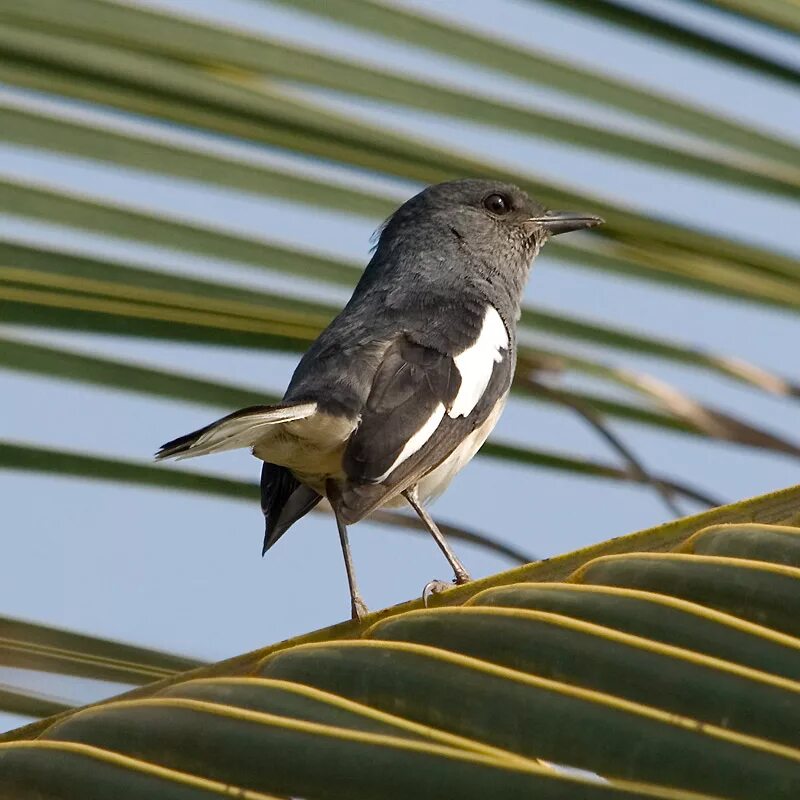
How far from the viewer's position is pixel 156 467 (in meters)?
2.74

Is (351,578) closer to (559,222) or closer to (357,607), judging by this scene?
(357,607)

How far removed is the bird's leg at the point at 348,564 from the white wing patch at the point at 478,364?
450 mm

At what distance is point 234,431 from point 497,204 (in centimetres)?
271

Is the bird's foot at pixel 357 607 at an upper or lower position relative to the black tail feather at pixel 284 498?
lower

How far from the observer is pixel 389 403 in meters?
4.02

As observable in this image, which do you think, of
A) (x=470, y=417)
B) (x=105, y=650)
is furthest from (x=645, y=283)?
(x=105, y=650)

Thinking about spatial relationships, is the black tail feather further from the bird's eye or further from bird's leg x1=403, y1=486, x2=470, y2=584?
the bird's eye

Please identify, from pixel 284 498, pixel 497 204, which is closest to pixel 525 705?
pixel 284 498

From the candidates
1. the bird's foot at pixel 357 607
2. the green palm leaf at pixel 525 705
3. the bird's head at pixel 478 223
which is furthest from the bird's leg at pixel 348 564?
the green palm leaf at pixel 525 705

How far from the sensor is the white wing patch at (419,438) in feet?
12.7

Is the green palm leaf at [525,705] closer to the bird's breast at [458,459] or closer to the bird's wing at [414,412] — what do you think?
the bird's wing at [414,412]

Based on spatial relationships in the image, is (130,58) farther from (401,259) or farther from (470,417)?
(401,259)

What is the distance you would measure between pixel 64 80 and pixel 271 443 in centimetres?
151

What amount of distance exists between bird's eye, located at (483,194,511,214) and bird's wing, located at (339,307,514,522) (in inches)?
50.7
